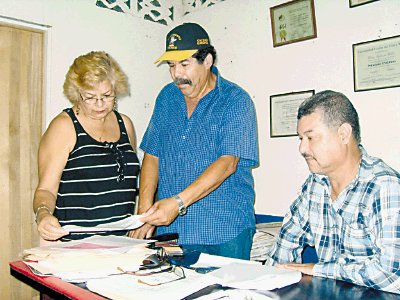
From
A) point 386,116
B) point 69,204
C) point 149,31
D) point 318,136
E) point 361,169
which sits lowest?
point 69,204

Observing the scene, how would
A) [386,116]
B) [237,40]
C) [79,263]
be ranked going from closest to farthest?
1. [79,263]
2. [386,116]
3. [237,40]

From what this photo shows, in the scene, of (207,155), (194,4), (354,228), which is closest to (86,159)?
(207,155)

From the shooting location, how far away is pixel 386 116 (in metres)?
2.14

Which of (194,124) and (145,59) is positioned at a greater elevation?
(145,59)

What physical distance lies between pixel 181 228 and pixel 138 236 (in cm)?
18

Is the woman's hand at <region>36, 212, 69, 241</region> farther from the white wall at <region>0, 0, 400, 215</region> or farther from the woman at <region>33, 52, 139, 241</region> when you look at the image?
the white wall at <region>0, 0, 400, 215</region>

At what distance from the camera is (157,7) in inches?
124

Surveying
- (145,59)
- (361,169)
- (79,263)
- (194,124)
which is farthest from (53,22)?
(361,169)

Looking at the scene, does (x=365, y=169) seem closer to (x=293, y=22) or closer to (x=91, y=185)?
(x=91, y=185)

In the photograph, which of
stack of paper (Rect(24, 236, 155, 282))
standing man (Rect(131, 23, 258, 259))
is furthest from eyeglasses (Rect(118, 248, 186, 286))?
standing man (Rect(131, 23, 258, 259))

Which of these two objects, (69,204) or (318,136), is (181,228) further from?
(318,136)

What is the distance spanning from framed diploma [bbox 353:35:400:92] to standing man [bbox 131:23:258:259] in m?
0.82

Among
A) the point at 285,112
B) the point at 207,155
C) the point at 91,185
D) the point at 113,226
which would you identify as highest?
the point at 285,112

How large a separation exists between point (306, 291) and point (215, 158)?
2.65ft
